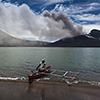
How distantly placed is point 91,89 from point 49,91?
671 centimetres

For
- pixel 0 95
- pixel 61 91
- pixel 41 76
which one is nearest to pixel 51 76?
pixel 41 76

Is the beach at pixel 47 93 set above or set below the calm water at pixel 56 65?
above

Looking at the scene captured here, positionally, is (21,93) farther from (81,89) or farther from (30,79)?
(81,89)

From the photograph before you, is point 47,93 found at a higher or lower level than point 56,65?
higher

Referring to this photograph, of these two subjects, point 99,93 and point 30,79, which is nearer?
point 99,93

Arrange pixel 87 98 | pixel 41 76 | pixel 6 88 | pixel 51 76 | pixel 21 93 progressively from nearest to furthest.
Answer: pixel 87 98, pixel 21 93, pixel 6 88, pixel 41 76, pixel 51 76

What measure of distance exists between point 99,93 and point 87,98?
2749 mm

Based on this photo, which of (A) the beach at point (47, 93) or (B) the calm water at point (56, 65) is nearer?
(A) the beach at point (47, 93)

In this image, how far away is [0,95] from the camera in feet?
40.5

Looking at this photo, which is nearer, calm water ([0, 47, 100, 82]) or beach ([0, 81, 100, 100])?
beach ([0, 81, 100, 100])

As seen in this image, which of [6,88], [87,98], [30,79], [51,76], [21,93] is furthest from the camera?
[51,76]

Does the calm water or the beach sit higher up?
the beach

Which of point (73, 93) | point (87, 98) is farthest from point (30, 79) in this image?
point (87, 98)

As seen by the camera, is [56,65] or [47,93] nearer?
[47,93]
